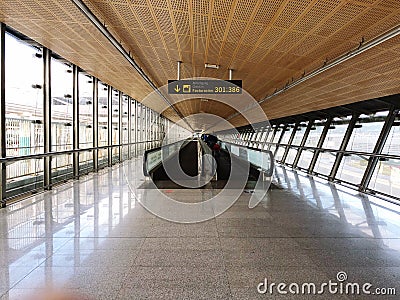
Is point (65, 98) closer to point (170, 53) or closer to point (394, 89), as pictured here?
point (170, 53)

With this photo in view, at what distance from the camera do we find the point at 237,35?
5668mm

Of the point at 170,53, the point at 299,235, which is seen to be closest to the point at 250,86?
the point at 170,53

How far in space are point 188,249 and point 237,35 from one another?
11.8 feet

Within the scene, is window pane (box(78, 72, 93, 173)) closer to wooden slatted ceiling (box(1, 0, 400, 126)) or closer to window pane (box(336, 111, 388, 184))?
wooden slatted ceiling (box(1, 0, 400, 126))

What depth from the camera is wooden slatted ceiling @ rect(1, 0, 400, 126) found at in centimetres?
445

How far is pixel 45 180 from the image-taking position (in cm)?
774

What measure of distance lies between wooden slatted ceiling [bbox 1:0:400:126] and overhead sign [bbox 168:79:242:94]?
0.39m

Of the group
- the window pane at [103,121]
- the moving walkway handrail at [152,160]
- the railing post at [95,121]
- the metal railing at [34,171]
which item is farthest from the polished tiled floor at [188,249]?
the window pane at [103,121]

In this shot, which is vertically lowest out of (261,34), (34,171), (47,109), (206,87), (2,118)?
(34,171)

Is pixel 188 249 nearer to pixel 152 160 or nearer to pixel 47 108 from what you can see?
pixel 47 108

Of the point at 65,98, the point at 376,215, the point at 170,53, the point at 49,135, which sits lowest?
the point at 376,215

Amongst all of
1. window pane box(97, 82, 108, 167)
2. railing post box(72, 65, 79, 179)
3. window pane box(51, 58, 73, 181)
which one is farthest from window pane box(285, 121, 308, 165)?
window pane box(51, 58, 73, 181)

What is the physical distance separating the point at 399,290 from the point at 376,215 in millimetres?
3022

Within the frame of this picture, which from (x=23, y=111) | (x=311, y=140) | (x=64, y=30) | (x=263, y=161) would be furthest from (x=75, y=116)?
(x=311, y=140)
